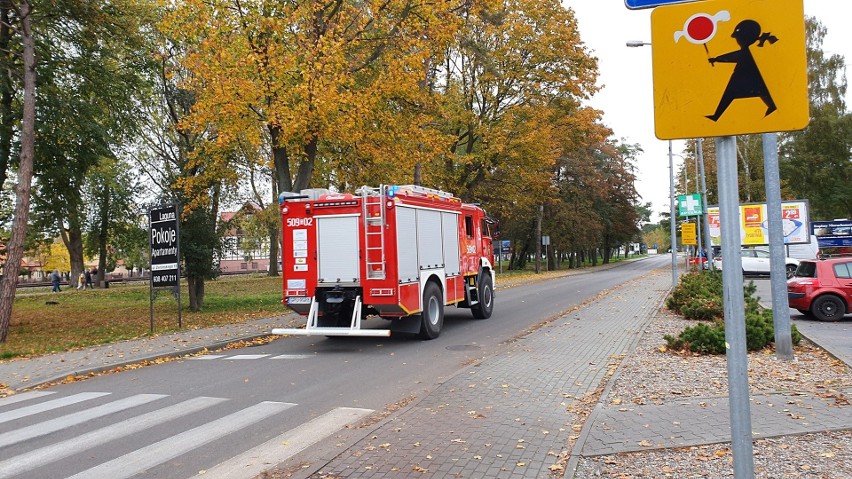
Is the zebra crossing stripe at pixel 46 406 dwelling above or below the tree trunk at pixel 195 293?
below

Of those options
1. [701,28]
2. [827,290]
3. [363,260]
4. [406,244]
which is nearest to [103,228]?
[363,260]

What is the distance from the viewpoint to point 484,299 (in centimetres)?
1574

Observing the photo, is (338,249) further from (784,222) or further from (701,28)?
(784,222)

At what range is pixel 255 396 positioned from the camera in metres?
7.52

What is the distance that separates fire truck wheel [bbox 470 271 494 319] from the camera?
15.6 m

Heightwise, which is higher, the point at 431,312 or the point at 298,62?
the point at 298,62

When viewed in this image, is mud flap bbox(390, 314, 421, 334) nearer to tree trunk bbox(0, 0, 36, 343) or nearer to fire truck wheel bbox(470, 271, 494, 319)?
fire truck wheel bbox(470, 271, 494, 319)

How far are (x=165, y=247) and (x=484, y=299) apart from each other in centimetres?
823

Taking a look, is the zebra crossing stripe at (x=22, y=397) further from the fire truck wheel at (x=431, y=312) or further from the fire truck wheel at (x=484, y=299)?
the fire truck wheel at (x=484, y=299)

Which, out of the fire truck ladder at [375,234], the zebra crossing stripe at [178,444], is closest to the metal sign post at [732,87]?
the zebra crossing stripe at [178,444]

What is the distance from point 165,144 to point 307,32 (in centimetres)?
1830

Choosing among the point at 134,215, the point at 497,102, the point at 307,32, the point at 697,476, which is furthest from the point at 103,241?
the point at 697,476

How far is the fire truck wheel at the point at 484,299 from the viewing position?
15.6 meters

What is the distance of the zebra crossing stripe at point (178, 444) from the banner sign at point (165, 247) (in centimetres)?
787
